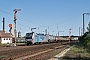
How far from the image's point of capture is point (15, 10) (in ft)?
199

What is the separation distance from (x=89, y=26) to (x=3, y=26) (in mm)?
64425

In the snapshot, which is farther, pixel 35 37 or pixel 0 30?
pixel 0 30

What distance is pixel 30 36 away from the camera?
60250 mm

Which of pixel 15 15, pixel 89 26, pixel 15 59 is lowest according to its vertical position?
pixel 15 59

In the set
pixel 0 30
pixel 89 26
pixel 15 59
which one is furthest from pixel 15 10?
pixel 15 59

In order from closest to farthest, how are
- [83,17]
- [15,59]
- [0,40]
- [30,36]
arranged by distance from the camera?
[15,59] → [83,17] → [30,36] → [0,40]

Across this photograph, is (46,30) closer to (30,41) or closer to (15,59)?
(30,41)

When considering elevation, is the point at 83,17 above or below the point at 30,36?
above

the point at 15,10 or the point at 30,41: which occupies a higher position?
the point at 15,10

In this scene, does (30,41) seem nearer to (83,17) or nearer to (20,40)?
(83,17)

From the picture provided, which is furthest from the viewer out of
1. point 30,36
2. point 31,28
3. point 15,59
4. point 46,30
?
point 46,30

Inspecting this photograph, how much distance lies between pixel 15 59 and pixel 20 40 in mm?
91659

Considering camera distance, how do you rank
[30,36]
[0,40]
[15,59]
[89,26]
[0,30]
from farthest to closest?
[0,30], [0,40], [30,36], [89,26], [15,59]

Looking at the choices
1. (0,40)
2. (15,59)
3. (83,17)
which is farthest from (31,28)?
(15,59)
